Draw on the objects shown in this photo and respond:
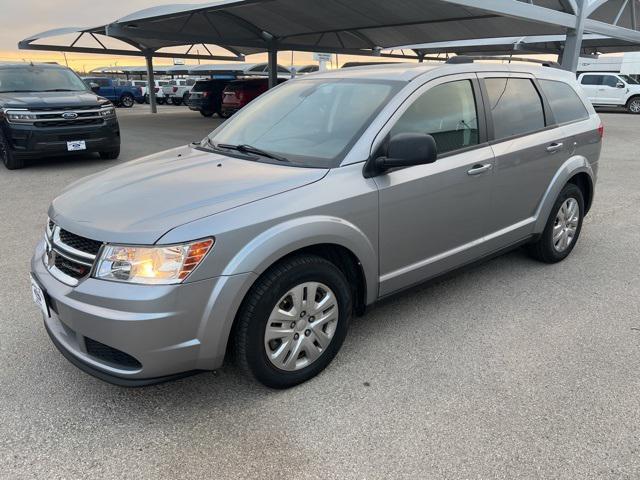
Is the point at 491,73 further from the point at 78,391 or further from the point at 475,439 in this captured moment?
the point at 78,391

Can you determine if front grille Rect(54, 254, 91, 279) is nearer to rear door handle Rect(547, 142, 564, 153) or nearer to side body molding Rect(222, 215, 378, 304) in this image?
side body molding Rect(222, 215, 378, 304)

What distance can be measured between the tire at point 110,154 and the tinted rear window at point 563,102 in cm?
785

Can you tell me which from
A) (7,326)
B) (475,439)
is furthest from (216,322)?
(7,326)

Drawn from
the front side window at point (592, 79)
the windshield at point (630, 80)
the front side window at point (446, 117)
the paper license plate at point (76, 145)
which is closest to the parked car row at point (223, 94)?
the paper license plate at point (76, 145)

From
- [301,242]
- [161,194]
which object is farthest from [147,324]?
[301,242]

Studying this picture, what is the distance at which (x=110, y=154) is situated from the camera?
32.3 feet

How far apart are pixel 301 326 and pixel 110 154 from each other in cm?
843

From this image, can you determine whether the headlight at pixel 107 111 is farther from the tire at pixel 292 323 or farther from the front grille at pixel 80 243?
the tire at pixel 292 323

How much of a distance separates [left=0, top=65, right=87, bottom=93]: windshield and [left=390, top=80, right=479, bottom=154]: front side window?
26.5 feet

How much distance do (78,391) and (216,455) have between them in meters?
0.96

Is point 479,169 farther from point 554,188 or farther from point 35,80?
point 35,80

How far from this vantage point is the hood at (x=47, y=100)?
26.5ft

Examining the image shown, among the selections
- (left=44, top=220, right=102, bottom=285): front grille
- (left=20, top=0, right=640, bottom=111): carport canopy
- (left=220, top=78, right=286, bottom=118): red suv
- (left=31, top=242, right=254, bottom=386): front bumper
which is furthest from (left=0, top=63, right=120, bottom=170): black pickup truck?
(left=220, top=78, right=286, bottom=118): red suv

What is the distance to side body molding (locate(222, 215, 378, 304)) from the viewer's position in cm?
238
